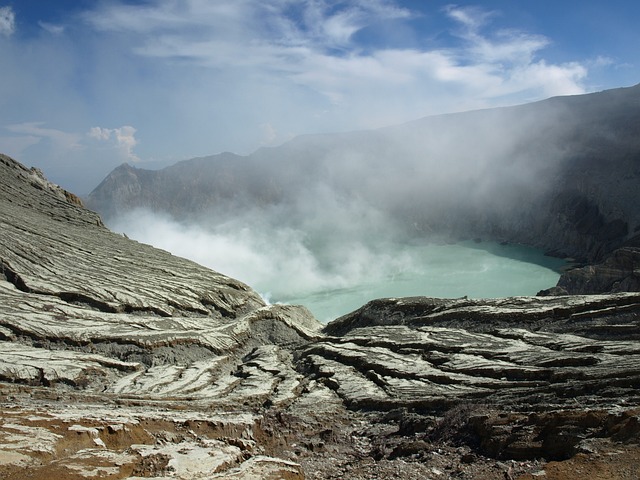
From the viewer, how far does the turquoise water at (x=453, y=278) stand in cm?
7994

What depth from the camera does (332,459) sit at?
44.5ft

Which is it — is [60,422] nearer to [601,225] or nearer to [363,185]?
[601,225]

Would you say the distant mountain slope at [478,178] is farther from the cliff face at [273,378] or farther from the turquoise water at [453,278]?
the cliff face at [273,378]

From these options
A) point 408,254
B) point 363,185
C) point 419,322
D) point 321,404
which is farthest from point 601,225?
point 321,404

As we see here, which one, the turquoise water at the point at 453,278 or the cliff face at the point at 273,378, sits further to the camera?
the turquoise water at the point at 453,278

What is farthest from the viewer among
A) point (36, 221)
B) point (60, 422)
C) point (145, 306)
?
point (36, 221)

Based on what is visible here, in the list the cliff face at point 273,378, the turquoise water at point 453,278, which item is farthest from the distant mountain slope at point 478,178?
the cliff face at point 273,378

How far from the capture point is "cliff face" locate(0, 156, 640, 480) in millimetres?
11008

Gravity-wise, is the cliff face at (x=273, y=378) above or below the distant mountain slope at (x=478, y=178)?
below

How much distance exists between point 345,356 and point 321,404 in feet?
21.4

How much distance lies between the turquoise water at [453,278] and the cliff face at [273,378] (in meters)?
38.4

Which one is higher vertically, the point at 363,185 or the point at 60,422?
the point at 363,185

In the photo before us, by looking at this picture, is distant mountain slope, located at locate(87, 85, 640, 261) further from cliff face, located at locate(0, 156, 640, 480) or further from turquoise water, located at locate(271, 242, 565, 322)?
cliff face, located at locate(0, 156, 640, 480)

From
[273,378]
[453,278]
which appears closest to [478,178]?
[453,278]
